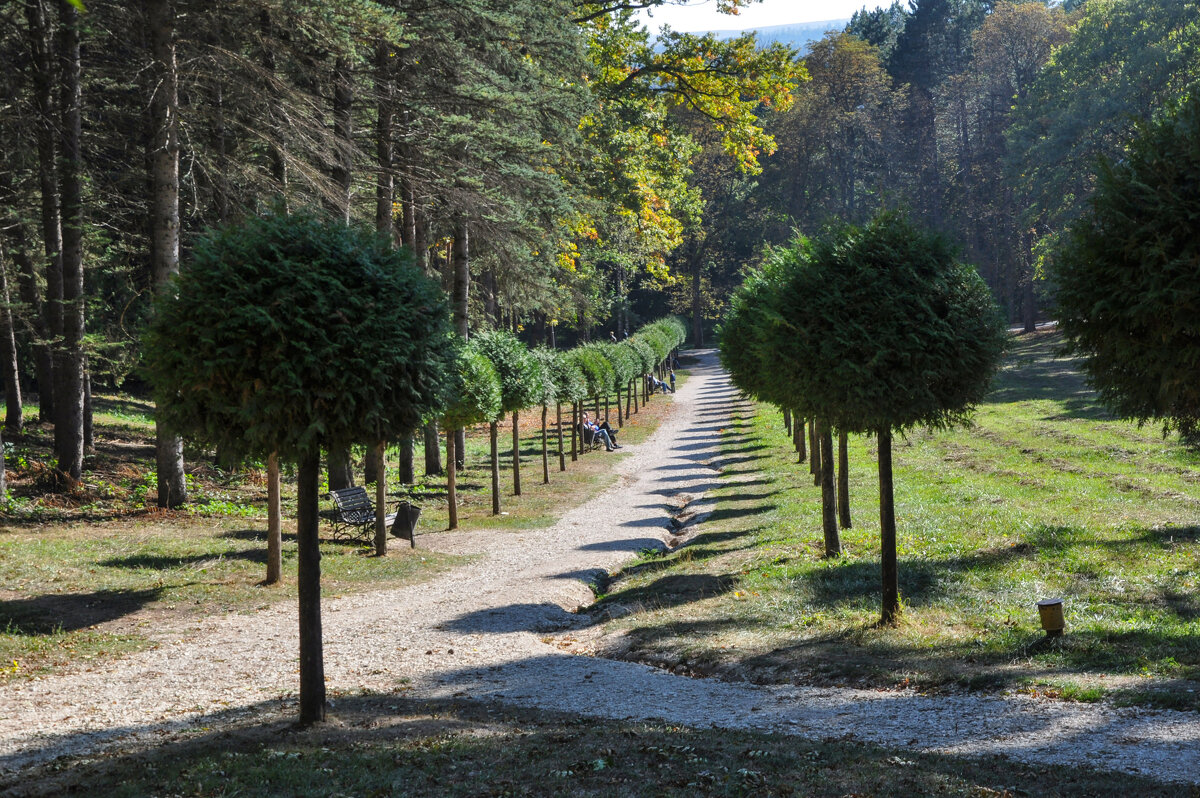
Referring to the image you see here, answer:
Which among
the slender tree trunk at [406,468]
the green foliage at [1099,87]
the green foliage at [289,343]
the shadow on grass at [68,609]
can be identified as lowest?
the shadow on grass at [68,609]

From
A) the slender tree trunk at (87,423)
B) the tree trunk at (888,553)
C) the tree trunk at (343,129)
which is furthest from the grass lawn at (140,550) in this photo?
the tree trunk at (888,553)

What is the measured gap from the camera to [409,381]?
6.96 meters

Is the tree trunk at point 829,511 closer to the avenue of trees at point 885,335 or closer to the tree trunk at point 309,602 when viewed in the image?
the avenue of trees at point 885,335

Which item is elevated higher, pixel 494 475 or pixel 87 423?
pixel 87 423

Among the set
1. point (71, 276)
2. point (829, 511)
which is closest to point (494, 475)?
point (829, 511)

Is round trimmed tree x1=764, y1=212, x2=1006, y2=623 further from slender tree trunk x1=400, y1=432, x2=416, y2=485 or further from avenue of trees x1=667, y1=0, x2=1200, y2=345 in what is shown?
avenue of trees x1=667, y1=0, x2=1200, y2=345

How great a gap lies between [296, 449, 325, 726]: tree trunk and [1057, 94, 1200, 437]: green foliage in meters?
5.87

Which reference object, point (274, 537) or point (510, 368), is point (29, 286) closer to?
point (510, 368)

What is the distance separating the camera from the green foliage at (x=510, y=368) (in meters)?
20.2

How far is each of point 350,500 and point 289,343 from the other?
10847 millimetres

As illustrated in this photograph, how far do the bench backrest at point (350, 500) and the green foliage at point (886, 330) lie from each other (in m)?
9.04

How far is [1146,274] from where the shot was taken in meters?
6.50

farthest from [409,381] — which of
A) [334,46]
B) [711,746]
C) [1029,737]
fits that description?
[334,46]

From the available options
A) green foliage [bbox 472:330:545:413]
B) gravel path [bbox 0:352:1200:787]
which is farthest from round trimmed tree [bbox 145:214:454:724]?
green foliage [bbox 472:330:545:413]
